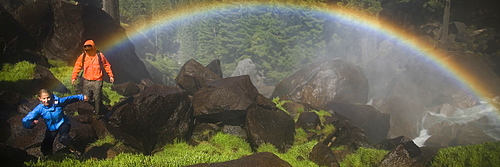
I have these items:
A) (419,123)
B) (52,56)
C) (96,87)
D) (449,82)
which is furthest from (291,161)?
(449,82)

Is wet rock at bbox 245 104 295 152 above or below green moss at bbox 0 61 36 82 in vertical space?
below

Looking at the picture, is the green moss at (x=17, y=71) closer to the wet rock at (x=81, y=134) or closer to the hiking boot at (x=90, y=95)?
the wet rock at (x=81, y=134)

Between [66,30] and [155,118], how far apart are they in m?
8.82

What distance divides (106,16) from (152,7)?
51.1 metres

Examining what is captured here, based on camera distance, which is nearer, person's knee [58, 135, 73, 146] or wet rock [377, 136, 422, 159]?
person's knee [58, 135, 73, 146]

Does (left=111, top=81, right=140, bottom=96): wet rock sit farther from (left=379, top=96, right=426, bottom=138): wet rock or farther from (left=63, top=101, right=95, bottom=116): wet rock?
(left=379, top=96, right=426, bottom=138): wet rock

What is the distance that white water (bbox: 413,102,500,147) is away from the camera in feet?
73.0

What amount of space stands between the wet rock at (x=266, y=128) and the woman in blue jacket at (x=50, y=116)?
6533 millimetres

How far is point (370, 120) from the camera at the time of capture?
60.5ft

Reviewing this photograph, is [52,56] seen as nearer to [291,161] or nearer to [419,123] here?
[291,161]

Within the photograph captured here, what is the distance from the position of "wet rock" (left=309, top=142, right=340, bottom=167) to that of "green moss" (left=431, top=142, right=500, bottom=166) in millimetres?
3600

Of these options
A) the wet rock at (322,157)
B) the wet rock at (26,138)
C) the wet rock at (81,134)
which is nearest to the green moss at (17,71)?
the wet rock at (26,138)

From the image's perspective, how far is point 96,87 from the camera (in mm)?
9195

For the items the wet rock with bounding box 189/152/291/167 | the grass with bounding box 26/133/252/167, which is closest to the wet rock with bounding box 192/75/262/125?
the grass with bounding box 26/133/252/167
